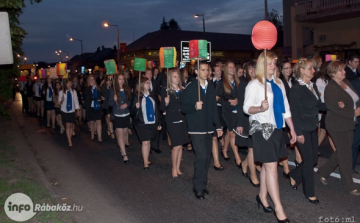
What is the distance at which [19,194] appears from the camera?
5781 millimetres

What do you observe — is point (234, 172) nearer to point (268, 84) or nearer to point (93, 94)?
point (268, 84)

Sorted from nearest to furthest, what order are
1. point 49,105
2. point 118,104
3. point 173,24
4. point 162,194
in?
point 162,194, point 118,104, point 49,105, point 173,24

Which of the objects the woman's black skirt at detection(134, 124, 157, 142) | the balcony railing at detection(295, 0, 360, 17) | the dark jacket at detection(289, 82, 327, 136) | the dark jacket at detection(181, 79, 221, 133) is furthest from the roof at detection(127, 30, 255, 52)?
the dark jacket at detection(289, 82, 327, 136)

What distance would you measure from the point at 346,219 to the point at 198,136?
2.40m

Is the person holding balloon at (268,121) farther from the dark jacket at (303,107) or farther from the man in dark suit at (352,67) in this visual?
the man in dark suit at (352,67)

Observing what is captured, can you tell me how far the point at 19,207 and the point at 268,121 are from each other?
3.71m

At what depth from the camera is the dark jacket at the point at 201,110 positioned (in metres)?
5.86

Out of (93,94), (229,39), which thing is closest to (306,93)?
(93,94)

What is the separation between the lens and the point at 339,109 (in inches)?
229

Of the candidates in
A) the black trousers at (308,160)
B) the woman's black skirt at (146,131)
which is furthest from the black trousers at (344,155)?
the woman's black skirt at (146,131)

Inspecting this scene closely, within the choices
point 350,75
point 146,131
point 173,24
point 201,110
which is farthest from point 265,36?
point 173,24

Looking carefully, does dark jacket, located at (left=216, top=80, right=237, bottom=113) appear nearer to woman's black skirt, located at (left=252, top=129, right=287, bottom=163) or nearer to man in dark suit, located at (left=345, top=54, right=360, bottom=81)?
man in dark suit, located at (left=345, top=54, right=360, bottom=81)

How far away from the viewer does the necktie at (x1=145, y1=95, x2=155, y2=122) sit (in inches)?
305

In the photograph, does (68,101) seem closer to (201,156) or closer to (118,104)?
(118,104)
